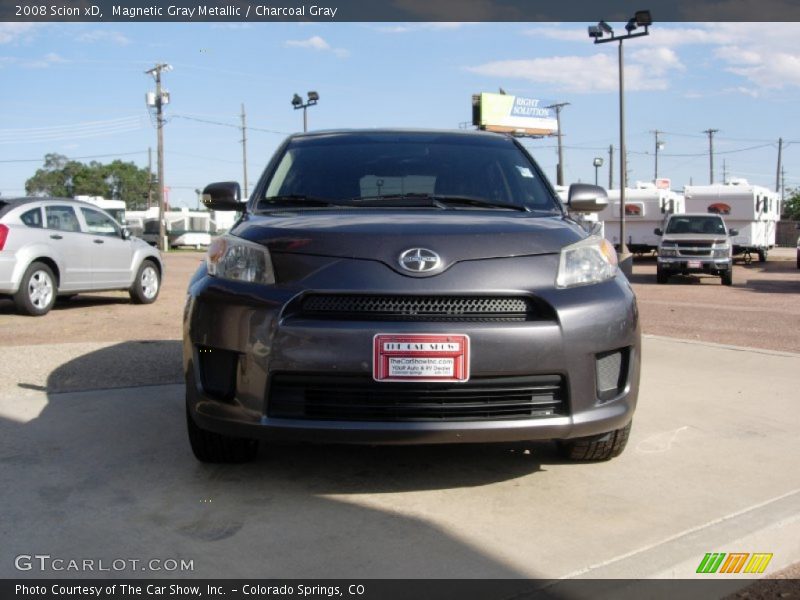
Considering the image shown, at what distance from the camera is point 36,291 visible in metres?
11.1

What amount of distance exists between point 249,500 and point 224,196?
77.8 inches

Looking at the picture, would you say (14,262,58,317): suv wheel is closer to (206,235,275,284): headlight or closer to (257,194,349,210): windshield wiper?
(257,194,349,210): windshield wiper

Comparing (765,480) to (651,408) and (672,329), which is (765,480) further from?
(672,329)

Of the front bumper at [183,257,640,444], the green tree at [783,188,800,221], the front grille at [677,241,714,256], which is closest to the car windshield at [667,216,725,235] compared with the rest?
the front grille at [677,241,714,256]

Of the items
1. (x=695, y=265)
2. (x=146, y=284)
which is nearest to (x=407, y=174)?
(x=146, y=284)

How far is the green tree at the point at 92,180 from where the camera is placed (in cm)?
10926

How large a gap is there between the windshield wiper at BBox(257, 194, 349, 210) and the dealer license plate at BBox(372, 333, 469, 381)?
1.30 metres

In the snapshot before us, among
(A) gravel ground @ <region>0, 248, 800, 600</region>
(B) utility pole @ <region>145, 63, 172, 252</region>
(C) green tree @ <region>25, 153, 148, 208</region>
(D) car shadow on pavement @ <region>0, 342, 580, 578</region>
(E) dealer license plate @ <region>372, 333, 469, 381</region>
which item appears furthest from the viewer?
(C) green tree @ <region>25, 153, 148, 208</region>

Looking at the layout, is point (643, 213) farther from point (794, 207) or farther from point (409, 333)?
point (794, 207)

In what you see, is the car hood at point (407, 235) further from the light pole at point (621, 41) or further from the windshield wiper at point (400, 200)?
the light pole at point (621, 41)

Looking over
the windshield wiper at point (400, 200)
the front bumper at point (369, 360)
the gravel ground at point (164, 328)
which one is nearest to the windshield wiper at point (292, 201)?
the windshield wiper at point (400, 200)

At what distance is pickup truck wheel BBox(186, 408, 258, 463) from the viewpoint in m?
3.98

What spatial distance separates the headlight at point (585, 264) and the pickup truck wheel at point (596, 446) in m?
0.77

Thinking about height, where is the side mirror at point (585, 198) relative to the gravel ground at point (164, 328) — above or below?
above
